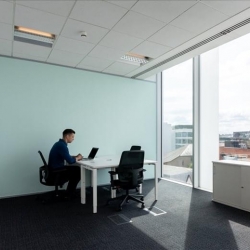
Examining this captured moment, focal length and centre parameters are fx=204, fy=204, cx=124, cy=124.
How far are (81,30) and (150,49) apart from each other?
131cm

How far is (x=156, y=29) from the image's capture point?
3.00m

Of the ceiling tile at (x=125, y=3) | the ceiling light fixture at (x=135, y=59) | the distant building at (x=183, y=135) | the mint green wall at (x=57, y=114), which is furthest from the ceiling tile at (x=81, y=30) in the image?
the distant building at (x=183, y=135)

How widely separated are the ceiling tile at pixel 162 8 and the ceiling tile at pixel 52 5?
31.5 inches

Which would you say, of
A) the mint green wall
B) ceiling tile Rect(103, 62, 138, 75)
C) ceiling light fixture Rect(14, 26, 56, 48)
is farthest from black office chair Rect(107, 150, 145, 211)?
ceiling light fixture Rect(14, 26, 56, 48)

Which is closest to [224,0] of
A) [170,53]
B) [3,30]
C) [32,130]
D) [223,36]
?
[223,36]

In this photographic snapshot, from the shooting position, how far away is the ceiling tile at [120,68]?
4.51m

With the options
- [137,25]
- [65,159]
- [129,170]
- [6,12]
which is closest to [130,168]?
[129,170]

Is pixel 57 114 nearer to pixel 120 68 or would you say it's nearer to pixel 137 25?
pixel 120 68

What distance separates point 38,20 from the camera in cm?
275

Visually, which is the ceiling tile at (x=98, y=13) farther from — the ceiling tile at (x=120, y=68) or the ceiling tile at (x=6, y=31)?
the ceiling tile at (x=120, y=68)

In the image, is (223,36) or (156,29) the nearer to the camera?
(156,29)

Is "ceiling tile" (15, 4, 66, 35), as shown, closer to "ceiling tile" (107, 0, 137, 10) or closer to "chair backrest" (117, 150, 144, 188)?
"ceiling tile" (107, 0, 137, 10)

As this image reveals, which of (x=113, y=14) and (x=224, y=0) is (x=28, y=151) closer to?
(x=113, y=14)

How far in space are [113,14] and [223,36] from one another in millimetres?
1789
